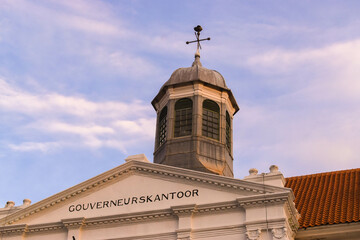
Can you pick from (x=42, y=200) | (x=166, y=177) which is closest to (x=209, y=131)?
(x=166, y=177)

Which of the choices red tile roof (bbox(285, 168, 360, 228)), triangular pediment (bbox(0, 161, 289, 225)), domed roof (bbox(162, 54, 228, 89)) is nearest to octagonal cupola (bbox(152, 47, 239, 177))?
domed roof (bbox(162, 54, 228, 89))

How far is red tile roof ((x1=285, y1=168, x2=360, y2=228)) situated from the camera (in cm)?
2531

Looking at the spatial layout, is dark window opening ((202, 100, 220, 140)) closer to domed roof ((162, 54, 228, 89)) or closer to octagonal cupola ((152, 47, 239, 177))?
octagonal cupola ((152, 47, 239, 177))

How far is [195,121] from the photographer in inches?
1179

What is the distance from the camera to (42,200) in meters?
27.5

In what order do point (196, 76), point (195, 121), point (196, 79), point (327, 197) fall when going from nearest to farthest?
point (327, 197), point (195, 121), point (196, 79), point (196, 76)

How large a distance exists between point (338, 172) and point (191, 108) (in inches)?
339

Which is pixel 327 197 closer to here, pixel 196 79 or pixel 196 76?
pixel 196 79

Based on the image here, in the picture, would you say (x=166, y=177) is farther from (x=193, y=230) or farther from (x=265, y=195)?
(x=265, y=195)

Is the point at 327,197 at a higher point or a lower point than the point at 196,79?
lower

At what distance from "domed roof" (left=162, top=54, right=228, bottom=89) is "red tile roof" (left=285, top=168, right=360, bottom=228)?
677cm

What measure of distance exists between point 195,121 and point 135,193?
5584mm

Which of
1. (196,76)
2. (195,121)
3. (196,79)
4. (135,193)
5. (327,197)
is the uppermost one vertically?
(196,76)

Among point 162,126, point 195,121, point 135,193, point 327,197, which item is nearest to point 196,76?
point 195,121
